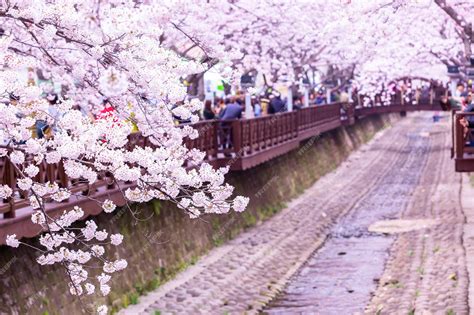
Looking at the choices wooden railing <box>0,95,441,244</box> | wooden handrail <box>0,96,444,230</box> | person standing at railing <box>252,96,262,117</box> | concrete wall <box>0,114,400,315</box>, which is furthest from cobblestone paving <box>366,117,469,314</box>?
person standing at railing <box>252,96,262,117</box>

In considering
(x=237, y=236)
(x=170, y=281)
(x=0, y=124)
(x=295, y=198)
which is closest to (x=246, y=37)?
(x=295, y=198)

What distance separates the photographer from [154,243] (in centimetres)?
1927

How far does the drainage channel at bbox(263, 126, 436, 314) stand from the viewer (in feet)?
64.2

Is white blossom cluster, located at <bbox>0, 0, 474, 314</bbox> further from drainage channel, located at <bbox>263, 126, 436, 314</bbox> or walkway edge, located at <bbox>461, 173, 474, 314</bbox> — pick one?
drainage channel, located at <bbox>263, 126, 436, 314</bbox>

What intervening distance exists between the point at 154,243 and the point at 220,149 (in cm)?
615

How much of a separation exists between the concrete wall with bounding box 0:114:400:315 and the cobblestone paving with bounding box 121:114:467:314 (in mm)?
344

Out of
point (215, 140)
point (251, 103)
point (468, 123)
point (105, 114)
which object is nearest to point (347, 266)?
point (215, 140)

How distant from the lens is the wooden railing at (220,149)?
12.5 meters

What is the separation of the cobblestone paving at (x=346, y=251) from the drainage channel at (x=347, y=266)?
67 millimetres

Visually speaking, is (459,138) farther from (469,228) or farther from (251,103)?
(251,103)

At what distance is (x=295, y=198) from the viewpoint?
35.7 metres

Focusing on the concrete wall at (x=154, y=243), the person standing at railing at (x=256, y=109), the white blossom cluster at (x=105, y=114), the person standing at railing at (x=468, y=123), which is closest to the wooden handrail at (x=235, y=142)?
the person standing at railing at (x=468, y=123)

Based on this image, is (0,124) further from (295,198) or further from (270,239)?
(295,198)

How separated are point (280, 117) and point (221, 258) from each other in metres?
9.62
